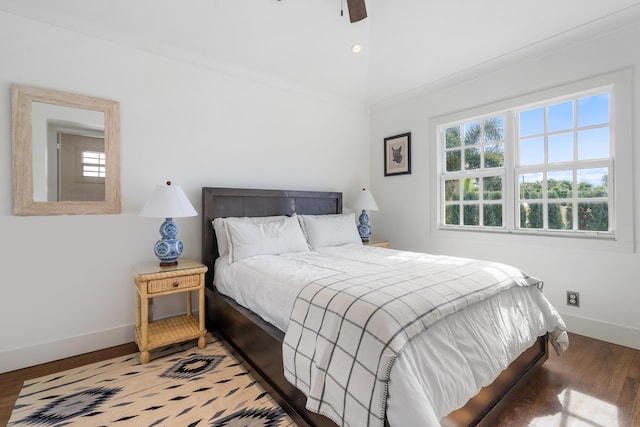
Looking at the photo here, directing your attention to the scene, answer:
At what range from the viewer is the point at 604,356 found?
2.21 metres

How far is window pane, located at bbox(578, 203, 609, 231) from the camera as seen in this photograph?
8.23 feet

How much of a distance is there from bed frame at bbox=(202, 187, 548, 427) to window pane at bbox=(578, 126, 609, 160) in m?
1.66

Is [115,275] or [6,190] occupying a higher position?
[6,190]

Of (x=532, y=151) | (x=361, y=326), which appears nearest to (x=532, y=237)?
(x=532, y=151)

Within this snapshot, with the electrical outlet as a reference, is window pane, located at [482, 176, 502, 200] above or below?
above

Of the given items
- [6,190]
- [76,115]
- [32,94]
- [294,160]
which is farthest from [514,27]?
[6,190]

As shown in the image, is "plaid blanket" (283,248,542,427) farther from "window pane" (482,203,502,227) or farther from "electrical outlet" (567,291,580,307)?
"window pane" (482,203,502,227)

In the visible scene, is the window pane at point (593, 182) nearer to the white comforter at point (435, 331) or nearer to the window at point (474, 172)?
the window at point (474, 172)

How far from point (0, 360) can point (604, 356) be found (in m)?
4.25

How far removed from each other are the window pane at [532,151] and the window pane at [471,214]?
0.64 metres

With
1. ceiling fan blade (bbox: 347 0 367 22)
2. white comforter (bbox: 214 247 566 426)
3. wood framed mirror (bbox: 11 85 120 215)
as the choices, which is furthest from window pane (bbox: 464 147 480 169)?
wood framed mirror (bbox: 11 85 120 215)

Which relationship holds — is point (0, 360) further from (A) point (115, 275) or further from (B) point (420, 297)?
(B) point (420, 297)

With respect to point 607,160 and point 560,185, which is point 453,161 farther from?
point 607,160

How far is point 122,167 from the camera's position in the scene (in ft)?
8.09
